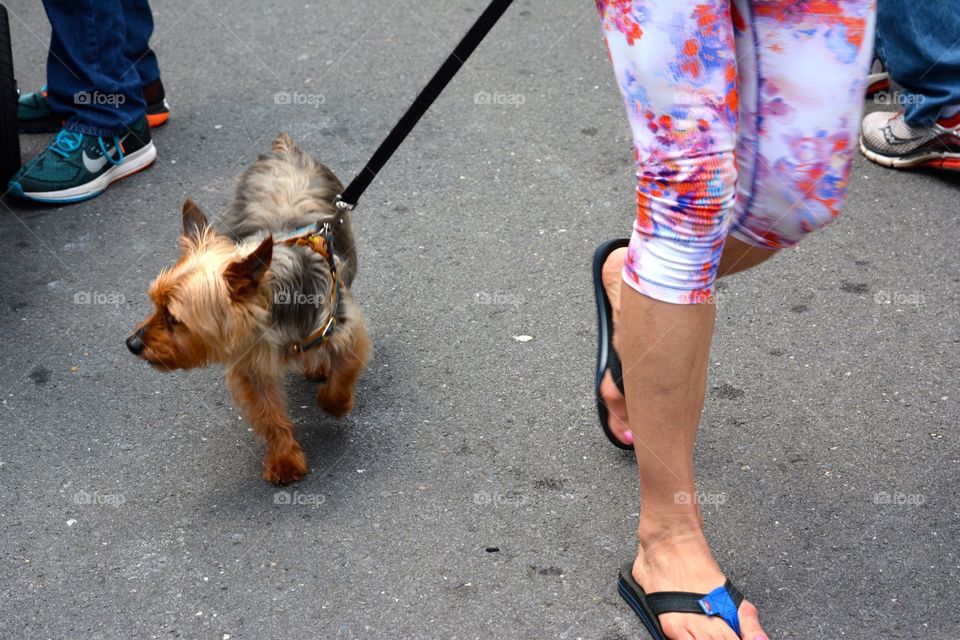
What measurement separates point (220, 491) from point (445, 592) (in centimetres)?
83

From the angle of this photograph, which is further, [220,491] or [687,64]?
[220,491]

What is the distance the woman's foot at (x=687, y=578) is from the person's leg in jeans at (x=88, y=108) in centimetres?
321

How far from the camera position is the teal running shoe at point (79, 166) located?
4504mm

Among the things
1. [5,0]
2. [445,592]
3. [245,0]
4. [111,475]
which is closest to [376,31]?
[245,0]

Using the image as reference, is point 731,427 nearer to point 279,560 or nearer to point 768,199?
point 768,199

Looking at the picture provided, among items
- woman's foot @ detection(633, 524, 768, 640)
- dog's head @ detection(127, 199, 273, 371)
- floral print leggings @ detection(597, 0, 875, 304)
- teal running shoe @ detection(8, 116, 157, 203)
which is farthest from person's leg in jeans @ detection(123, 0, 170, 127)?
woman's foot @ detection(633, 524, 768, 640)

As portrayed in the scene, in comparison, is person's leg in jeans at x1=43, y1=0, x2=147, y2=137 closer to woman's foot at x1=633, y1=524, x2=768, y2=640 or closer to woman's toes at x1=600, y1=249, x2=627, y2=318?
woman's toes at x1=600, y1=249, x2=627, y2=318

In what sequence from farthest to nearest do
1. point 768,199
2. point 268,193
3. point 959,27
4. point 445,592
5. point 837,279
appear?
point 959,27, point 837,279, point 268,193, point 445,592, point 768,199

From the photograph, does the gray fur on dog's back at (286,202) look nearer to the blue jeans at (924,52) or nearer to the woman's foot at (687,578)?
the woman's foot at (687,578)

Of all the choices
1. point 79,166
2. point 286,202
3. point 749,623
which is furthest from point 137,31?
point 749,623

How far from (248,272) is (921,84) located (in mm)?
3119

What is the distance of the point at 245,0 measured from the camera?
633cm

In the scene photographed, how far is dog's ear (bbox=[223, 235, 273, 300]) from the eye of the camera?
9.02 feet

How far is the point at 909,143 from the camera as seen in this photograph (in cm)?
446
